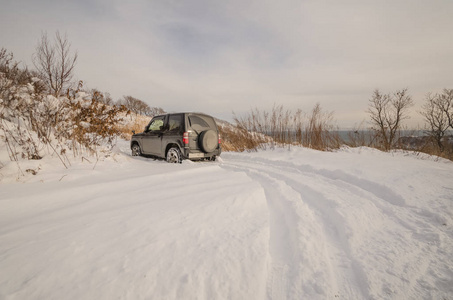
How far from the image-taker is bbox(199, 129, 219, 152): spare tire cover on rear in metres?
5.66

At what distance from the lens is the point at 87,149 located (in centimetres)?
512

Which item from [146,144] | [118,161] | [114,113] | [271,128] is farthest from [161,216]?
[271,128]

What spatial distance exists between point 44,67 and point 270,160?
45.6 feet

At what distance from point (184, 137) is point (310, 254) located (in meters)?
4.56

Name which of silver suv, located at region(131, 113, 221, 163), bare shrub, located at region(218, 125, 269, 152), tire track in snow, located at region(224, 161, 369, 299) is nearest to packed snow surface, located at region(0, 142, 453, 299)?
tire track in snow, located at region(224, 161, 369, 299)

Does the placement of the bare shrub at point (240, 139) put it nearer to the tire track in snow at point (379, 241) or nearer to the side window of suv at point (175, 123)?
the side window of suv at point (175, 123)

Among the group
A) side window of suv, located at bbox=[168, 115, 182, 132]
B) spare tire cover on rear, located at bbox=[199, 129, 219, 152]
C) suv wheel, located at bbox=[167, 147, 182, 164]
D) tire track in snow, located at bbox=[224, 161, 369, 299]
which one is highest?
side window of suv, located at bbox=[168, 115, 182, 132]

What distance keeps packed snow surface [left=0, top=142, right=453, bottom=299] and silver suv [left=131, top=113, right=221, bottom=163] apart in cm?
245

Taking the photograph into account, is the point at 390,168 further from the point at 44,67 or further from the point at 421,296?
the point at 44,67

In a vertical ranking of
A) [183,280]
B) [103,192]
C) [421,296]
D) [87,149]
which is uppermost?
[87,149]

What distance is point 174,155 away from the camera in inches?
229

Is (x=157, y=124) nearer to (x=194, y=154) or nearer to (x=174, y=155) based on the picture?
(x=174, y=155)

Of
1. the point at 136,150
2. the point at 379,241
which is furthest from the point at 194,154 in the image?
the point at 379,241

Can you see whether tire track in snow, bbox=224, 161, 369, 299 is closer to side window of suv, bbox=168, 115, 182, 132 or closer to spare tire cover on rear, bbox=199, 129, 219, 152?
spare tire cover on rear, bbox=199, 129, 219, 152
